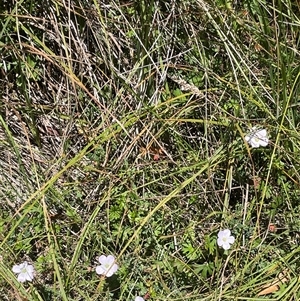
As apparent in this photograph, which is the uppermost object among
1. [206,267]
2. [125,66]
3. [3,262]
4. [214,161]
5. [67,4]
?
[67,4]

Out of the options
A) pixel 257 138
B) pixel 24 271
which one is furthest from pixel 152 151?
pixel 24 271

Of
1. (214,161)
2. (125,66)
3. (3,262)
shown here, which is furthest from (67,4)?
(3,262)

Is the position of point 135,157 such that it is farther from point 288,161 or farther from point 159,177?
point 288,161

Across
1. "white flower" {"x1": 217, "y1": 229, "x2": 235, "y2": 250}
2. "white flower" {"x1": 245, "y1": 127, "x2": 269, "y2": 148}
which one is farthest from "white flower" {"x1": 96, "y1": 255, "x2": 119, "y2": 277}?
"white flower" {"x1": 245, "y1": 127, "x2": 269, "y2": 148}

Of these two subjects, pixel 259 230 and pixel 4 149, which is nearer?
pixel 259 230

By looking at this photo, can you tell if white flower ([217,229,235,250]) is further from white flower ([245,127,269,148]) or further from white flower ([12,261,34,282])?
white flower ([12,261,34,282])

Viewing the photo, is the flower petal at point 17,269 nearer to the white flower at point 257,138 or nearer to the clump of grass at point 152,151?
the clump of grass at point 152,151
